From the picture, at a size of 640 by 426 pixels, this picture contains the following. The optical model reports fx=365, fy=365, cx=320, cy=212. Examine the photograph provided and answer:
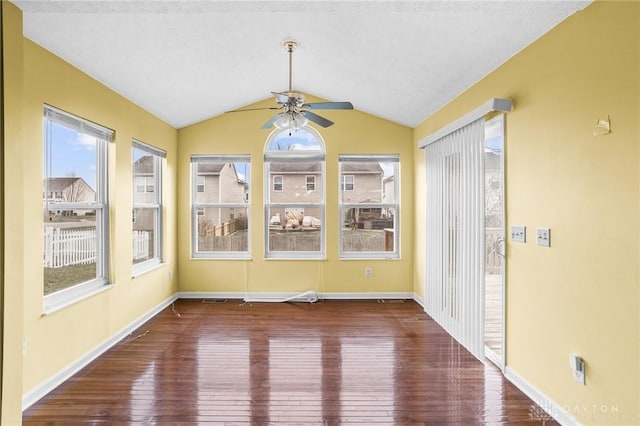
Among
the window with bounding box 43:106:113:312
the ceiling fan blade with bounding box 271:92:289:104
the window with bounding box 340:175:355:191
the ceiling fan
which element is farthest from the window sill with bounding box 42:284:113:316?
the window with bounding box 340:175:355:191

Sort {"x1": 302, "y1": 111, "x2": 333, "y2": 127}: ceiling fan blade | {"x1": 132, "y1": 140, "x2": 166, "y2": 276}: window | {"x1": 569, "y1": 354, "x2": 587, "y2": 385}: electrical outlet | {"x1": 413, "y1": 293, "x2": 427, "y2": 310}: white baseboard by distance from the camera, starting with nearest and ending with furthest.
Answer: {"x1": 569, "y1": 354, "x2": 587, "y2": 385}: electrical outlet, {"x1": 302, "y1": 111, "x2": 333, "y2": 127}: ceiling fan blade, {"x1": 132, "y1": 140, "x2": 166, "y2": 276}: window, {"x1": 413, "y1": 293, "x2": 427, "y2": 310}: white baseboard

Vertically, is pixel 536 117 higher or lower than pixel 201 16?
lower

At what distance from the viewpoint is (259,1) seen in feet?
6.18

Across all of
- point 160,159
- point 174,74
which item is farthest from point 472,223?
point 160,159

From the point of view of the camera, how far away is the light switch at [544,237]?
2.43 m

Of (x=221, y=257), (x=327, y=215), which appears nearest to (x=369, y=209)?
(x=327, y=215)

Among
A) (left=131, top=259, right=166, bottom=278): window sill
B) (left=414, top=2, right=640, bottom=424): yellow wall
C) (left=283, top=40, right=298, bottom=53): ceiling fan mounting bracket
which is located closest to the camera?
(left=414, top=2, right=640, bottom=424): yellow wall

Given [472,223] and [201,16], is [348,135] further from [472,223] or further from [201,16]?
[201,16]

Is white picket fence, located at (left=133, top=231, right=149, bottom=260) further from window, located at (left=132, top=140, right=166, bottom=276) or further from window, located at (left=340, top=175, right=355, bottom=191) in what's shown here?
window, located at (left=340, top=175, right=355, bottom=191)

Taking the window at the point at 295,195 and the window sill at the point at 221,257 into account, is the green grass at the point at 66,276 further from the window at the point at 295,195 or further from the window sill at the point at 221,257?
the window at the point at 295,195

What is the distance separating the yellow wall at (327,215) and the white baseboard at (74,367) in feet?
4.45

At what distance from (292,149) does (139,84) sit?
7.36 ft

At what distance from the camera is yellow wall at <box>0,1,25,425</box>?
76.3 inches

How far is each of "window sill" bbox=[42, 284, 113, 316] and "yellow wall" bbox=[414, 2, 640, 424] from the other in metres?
3.52
